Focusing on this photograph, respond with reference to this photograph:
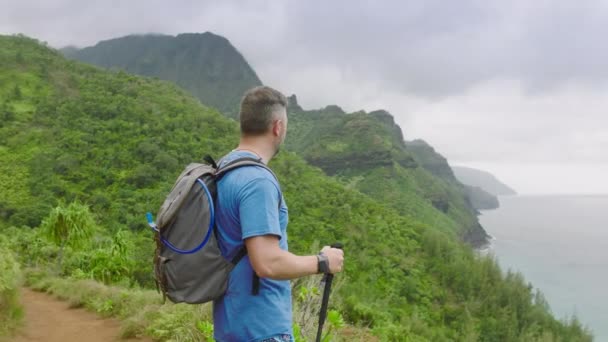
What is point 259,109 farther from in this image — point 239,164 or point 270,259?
point 270,259

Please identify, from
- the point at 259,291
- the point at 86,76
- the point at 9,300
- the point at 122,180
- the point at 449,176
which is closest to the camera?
the point at 259,291

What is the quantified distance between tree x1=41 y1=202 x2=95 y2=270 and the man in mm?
11452

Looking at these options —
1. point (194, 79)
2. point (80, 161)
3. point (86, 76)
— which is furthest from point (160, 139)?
point (194, 79)

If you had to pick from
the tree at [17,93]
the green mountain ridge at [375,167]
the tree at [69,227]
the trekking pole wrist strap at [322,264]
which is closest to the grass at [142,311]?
the trekking pole wrist strap at [322,264]

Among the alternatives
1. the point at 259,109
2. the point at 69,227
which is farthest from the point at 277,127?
the point at 69,227

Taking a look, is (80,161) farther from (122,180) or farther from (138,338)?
(138,338)

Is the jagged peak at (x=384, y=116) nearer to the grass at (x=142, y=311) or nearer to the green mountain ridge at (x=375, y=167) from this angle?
the green mountain ridge at (x=375, y=167)

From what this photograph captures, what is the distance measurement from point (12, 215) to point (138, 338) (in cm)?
2059

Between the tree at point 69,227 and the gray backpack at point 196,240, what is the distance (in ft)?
37.3

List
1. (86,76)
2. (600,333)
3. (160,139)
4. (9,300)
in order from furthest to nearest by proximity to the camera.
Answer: (600,333), (86,76), (160,139), (9,300)

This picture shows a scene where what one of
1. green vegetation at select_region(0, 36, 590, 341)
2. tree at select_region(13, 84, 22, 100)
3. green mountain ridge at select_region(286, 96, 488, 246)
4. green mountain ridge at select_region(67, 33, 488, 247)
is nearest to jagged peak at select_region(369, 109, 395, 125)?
green mountain ridge at select_region(67, 33, 488, 247)

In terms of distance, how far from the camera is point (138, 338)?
506 centimetres

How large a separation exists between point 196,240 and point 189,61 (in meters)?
131

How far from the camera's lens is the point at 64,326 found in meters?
6.32
